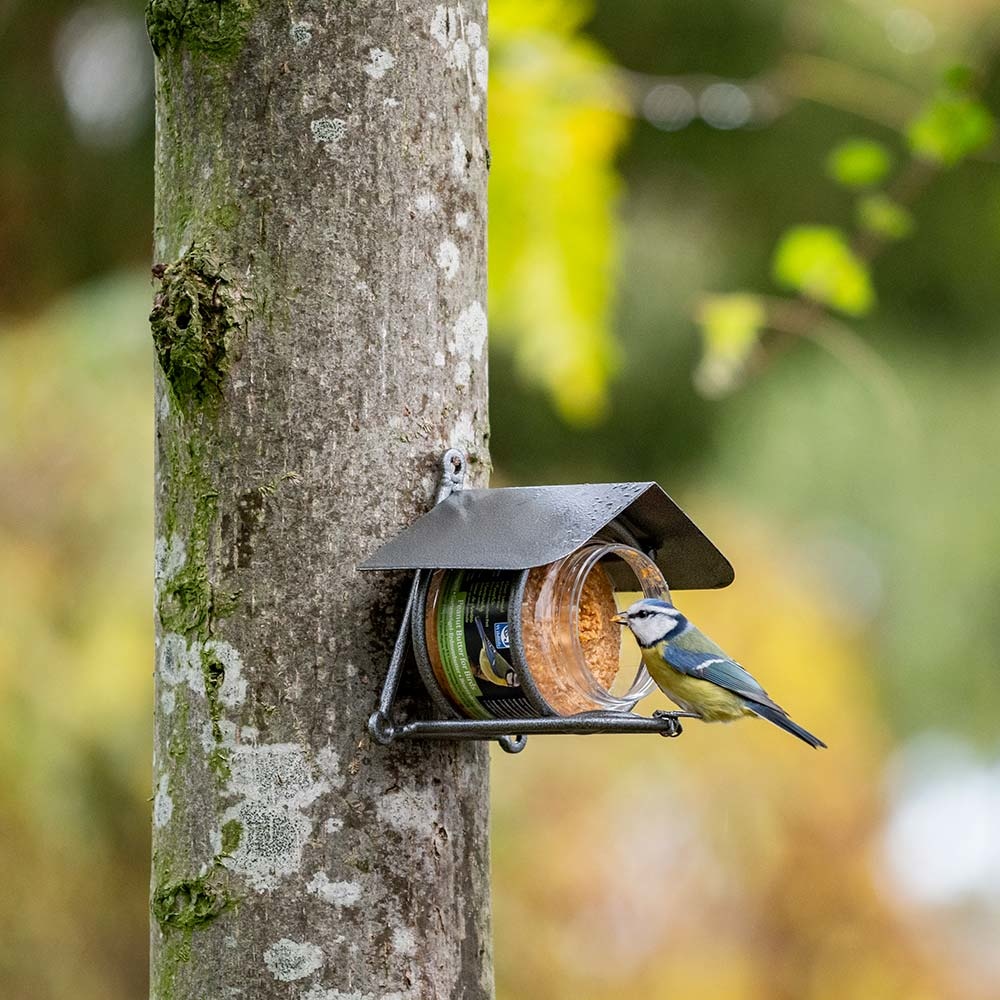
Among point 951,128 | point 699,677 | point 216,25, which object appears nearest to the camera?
point 216,25

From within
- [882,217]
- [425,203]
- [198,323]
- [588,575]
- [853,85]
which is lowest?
[588,575]

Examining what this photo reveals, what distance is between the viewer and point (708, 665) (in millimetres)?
1496

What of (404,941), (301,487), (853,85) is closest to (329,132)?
(301,487)

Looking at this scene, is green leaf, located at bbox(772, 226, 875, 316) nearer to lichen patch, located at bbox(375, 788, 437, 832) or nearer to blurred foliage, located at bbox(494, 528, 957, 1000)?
lichen patch, located at bbox(375, 788, 437, 832)

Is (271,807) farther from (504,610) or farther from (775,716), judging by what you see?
(775,716)

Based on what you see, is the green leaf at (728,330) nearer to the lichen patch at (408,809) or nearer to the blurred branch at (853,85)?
the lichen patch at (408,809)

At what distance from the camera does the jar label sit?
1197 mm

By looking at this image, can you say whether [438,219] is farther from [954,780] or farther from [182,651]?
[954,780]

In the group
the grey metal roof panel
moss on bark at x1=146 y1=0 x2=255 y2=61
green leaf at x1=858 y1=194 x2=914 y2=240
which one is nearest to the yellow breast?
the grey metal roof panel

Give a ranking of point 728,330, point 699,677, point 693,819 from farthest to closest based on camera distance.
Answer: point 693,819 → point 728,330 → point 699,677

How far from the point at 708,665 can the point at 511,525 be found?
15.2 inches

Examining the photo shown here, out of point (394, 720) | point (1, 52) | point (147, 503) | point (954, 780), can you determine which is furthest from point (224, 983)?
point (954, 780)

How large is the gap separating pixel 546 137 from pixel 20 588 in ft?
6.79

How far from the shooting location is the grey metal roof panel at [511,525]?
1.16 metres
